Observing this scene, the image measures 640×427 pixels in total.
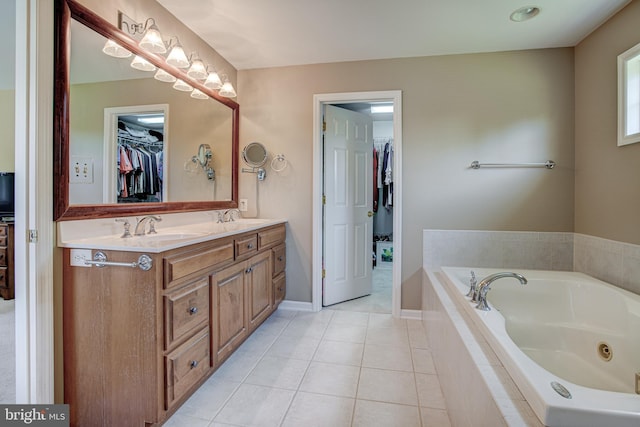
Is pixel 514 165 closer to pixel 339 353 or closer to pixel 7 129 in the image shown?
pixel 339 353

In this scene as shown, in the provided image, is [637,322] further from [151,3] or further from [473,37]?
[151,3]

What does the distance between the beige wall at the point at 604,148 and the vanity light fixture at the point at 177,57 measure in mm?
2842

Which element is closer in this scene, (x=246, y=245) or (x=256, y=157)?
(x=246, y=245)

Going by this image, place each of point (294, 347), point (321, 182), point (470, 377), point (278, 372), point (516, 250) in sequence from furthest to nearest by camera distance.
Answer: point (321, 182) → point (516, 250) → point (294, 347) → point (278, 372) → point (470, 377)


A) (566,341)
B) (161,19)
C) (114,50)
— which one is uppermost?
(161,19)

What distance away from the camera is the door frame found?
2625 millimetres

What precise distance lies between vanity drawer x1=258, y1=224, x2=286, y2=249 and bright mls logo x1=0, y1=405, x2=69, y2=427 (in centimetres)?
136

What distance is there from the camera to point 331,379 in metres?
1.76

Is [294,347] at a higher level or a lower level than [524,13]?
lower

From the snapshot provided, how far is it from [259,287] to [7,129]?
1.73 metres

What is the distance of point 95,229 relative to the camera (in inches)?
58.8

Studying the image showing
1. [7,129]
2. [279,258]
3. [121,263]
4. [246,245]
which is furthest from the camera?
[279,258]

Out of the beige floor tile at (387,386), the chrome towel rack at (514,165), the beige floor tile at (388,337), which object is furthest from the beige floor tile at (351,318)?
the chrome towel rack at (514,165)

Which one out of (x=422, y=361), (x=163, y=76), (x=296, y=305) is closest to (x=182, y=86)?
(x=163, y=76)
